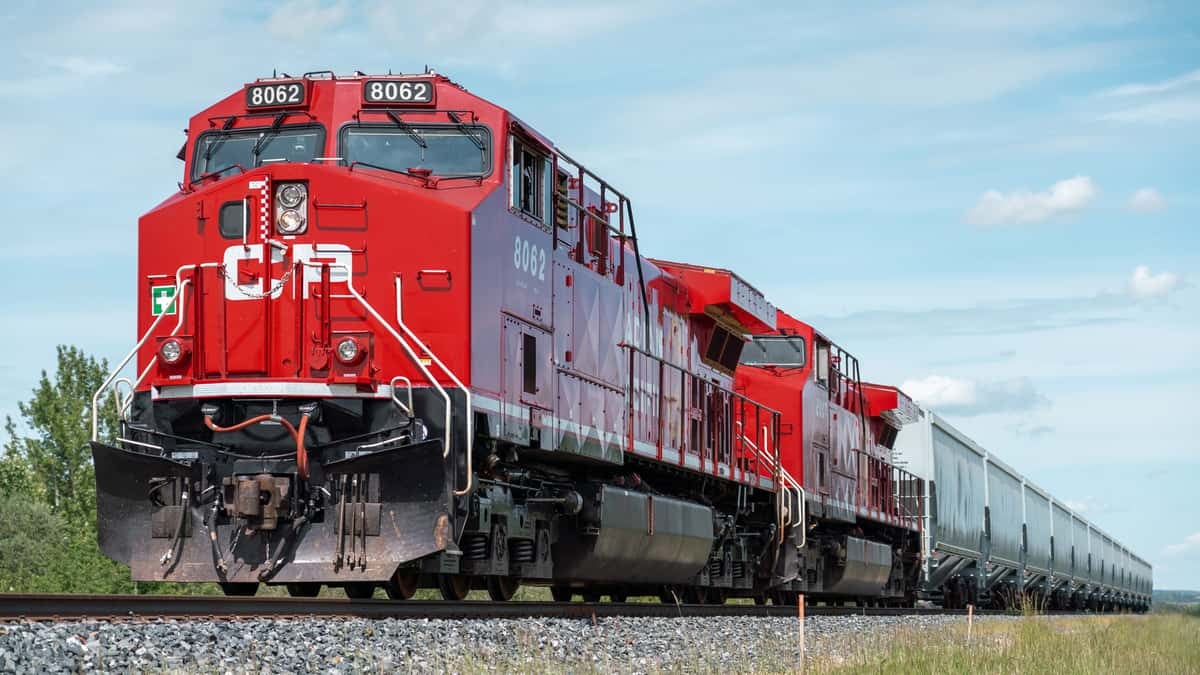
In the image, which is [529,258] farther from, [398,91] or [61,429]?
[61,429]

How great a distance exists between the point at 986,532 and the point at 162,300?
25.0 meters

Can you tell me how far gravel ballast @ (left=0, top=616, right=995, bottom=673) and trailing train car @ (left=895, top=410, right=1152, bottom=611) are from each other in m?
15.6

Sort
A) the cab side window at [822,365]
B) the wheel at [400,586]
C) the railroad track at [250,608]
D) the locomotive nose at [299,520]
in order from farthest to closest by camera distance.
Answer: the cab side window at [822,365] < the wheel at [400,586] < the locomotive nose at [299,520] < the railroad track at [250,608]

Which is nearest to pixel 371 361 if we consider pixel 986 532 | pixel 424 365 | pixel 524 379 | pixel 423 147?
pixel 424 365

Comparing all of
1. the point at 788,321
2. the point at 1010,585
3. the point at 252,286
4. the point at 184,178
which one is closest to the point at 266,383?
the point at 252,286

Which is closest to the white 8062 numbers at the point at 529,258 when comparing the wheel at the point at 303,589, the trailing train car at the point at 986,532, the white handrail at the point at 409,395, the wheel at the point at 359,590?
the white handrail at the point at 409,395

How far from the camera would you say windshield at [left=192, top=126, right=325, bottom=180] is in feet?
38.4

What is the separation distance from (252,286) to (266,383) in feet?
2.73

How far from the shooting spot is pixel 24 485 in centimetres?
7019

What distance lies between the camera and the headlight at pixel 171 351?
10992 millimetres

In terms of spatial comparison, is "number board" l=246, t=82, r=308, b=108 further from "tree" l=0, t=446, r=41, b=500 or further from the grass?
"tree" l=0, t=446, r=41, b=500

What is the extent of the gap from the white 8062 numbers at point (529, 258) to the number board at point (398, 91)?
1.43 meters

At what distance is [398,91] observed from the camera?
11.8 meters

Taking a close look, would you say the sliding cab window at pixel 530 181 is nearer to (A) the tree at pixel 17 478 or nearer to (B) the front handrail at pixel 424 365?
(B) the front handrail at pixel 424 365
